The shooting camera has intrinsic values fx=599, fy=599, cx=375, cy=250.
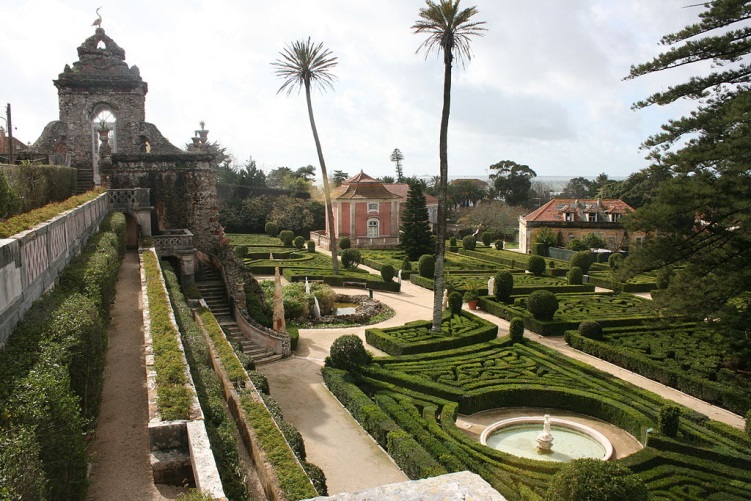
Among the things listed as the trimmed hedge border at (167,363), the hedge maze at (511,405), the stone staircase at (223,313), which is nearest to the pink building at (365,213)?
the stone staircase at (223,313)

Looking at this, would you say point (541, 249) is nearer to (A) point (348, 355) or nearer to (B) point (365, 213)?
(B) point (365, 213)

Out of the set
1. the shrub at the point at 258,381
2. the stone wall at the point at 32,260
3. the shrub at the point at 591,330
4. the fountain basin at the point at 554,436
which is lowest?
the fountain basin at the point at 554,436

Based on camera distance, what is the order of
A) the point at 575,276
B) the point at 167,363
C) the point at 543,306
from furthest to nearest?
the point at 575,276
the point at 543,306
the point at 167,363

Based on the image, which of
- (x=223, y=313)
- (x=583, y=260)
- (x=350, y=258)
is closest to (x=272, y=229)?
(x=350, y=258)

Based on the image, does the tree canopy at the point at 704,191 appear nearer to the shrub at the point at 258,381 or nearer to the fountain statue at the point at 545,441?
the fountain statue at the point at 545,441

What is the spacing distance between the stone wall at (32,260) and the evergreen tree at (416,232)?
30.9 m

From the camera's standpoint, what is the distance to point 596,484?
8750 mm

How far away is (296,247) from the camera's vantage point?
4747 centimetres

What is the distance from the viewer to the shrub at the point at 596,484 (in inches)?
342

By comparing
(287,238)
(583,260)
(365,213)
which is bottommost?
(583,260)

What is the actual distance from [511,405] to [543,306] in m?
7.76

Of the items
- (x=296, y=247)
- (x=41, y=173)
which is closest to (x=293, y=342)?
(x=41, y=173)

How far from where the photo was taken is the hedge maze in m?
11.6

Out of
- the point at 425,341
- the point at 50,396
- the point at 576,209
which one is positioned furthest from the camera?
the point at 576,209
